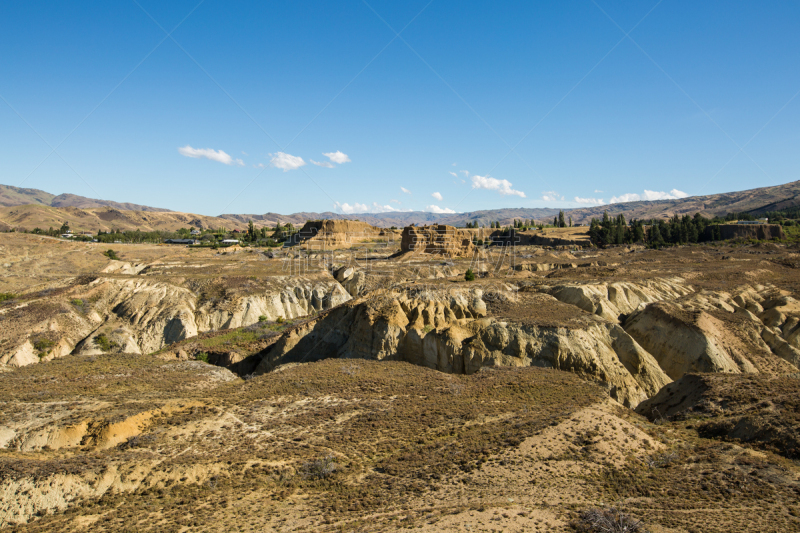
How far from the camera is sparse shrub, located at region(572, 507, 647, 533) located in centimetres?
1091

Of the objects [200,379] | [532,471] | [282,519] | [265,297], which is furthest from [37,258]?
[532,471]

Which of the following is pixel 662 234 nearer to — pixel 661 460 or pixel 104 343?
pixel 661 460

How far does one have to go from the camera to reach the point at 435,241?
84812mm

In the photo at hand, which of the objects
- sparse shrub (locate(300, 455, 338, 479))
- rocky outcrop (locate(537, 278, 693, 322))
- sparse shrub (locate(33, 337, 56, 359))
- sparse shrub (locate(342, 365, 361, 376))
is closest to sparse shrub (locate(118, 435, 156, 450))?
sparse shrub (locate(300, 455, 338, 479))

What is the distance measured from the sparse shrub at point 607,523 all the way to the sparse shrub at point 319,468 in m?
8.35

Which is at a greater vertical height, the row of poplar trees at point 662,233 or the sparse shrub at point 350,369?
the row of poplar trees at point 662,233

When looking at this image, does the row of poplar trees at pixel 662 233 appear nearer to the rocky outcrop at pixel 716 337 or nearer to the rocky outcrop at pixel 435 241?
the rocky outcrop at pixel 435 241

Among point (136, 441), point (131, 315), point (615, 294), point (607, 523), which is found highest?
point (615, 294)

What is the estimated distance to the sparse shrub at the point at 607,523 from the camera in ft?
35.8

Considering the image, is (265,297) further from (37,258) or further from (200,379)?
(37,258)

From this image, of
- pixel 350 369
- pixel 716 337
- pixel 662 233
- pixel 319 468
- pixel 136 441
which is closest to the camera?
pixel 319 468

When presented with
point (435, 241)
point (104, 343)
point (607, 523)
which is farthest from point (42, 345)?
point (435, 241)

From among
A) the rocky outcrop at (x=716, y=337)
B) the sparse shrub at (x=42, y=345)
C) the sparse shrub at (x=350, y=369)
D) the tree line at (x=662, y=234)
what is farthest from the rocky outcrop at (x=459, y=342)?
the tree line at (x=662, y=234)

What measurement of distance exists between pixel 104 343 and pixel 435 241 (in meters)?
58.4
